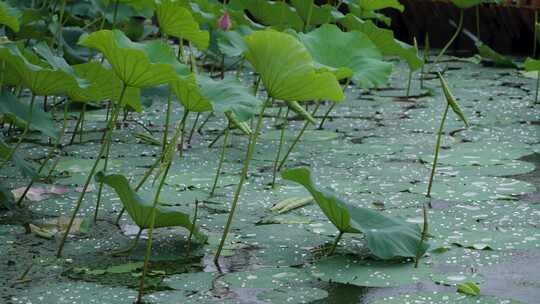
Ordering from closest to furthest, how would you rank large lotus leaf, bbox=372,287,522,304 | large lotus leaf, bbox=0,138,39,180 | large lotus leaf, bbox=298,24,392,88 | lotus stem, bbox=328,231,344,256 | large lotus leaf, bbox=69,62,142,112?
large lotus leaf, bbox=372,287,522,304, lotus stem, bbox=328,231,344,256, large lotus leaf, bbox=69,62,142,112, large lotus leaf, bbox=0,138,39,180, large lotus leaf, bbox=298,24,392,88

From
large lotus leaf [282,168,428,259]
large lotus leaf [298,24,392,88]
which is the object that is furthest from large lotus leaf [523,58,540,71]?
large lotus leaf [282,168,428,259]

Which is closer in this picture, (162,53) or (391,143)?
(162,53)

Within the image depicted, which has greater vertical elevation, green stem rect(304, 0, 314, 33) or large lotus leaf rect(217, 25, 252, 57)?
large lotus leaf rect(217, 25, 252, 57)

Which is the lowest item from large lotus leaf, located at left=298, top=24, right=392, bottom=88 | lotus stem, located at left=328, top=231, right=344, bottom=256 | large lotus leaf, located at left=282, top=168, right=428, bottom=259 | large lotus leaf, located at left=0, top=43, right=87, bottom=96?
lotus stem, located at left=328, top=231, right=344, bottom=256

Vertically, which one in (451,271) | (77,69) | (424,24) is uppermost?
(77,69)

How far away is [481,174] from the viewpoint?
2.89 m

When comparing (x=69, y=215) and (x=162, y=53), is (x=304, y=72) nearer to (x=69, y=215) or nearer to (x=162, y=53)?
(x=162, y=53)

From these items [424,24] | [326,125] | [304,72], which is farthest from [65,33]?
[424,24]

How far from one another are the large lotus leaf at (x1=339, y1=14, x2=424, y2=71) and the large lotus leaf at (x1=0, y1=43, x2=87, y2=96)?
128 cm

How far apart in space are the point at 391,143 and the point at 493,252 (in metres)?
1.16

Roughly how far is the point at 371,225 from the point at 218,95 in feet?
1.31

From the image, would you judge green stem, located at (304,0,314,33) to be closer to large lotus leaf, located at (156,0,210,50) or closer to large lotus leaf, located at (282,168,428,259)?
large lotus leaf, located at (156,0,210,50)

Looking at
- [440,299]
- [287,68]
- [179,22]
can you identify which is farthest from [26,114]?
[440,299]

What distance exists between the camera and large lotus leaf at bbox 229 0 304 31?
371 cm
